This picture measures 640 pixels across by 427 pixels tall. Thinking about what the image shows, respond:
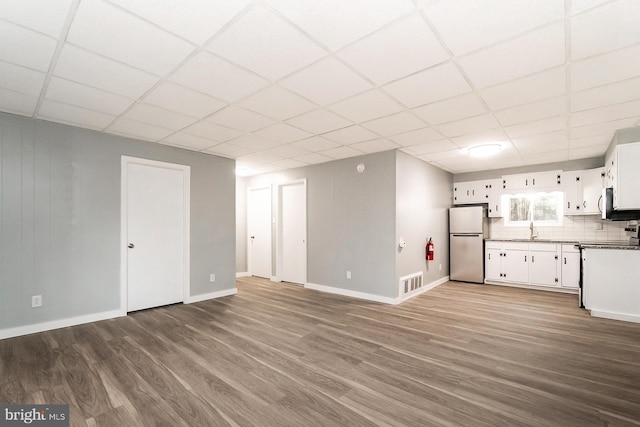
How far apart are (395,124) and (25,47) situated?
3453 mm

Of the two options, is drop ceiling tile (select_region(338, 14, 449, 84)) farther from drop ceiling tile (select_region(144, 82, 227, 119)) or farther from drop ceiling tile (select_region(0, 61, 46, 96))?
drop ceiling tile (select_region(0, 61, 46, 96))

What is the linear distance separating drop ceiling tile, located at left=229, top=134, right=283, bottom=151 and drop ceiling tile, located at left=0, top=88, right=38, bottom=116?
2.15 m

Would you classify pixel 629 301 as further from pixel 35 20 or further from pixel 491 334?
pixel 35 20

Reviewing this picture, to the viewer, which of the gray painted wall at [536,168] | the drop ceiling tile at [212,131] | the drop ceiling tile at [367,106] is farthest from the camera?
the gray painted wall at [536,168]

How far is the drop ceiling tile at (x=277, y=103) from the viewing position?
282 cm

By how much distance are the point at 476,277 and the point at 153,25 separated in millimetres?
6848

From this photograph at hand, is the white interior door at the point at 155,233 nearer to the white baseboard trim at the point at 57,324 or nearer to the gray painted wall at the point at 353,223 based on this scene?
the white baseboard trim at the point at 57,324

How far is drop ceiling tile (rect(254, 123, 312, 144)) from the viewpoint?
3760 millimetres

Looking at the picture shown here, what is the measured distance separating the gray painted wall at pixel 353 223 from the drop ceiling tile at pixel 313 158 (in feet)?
0.53

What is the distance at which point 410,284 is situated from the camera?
16.7ft

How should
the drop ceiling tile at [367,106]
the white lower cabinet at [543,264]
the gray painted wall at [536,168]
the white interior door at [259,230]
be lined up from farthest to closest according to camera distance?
the white interior door at [259,230] < the white lower cabinet at [543,264] < the gray painted wall at [536,168] < the drop ceiling tile at [367,106]

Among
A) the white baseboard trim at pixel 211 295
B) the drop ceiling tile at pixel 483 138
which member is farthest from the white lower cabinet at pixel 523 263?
the white baseboard trim at pixel 211 295

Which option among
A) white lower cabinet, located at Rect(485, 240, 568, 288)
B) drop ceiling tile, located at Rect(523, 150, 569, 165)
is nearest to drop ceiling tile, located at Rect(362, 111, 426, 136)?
drop ceiling tile, located at Rect(523, 150, 569, 165)

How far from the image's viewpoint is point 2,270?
3258 mm
